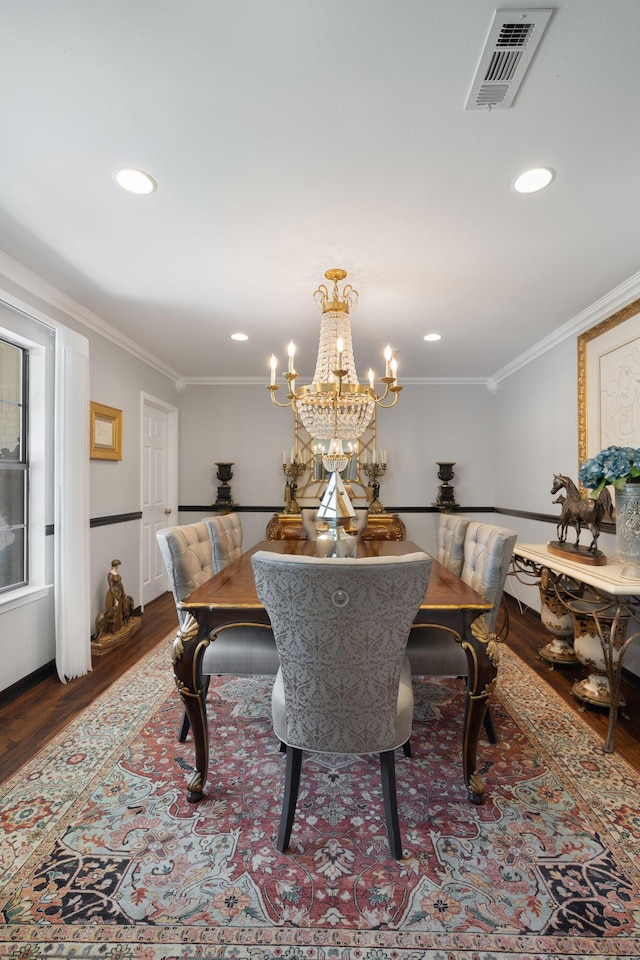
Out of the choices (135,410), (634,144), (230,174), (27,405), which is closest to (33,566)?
(27,405)

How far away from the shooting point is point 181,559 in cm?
195

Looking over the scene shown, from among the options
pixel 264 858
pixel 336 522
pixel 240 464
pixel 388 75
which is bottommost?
pixel 264 858

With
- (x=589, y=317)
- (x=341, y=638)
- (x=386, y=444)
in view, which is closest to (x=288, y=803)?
(x=341, y=638)

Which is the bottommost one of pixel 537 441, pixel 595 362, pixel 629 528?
pixel 629 528

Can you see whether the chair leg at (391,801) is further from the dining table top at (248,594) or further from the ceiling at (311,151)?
the ceiling at (311,151)

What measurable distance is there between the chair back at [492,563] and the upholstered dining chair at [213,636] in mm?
963

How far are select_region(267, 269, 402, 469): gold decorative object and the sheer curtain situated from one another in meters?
1.26

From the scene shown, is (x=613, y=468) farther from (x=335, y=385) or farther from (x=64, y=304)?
(x=64, y=304)

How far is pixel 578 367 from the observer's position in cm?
315

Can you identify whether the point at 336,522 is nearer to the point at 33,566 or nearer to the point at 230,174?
the point at 230,174

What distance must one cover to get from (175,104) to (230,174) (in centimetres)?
33

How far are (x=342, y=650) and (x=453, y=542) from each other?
148 cm

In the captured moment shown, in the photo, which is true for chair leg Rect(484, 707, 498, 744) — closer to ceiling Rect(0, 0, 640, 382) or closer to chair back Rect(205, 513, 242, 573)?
chair back Rect(205, 513, 242, 573)

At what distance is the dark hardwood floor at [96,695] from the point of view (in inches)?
77.2
